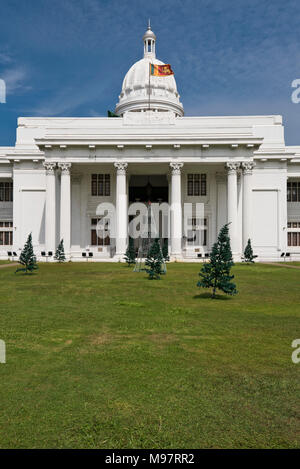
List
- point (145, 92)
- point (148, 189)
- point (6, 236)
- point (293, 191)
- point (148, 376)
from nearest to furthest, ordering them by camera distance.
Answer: point (148, 376) → point (148, 189) → point (293, 191) → point (6, 236) → point (145, 92)

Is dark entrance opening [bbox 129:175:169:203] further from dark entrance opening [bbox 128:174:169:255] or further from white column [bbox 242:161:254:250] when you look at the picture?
white column [bbox 242:161:254:250]

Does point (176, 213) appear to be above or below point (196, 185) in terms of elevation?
below

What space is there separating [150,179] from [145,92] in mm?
17536

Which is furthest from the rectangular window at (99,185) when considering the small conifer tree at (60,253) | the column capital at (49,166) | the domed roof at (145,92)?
the domed roof at (145,92)

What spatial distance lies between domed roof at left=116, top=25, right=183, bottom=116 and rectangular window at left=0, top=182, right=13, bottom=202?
68.7 feet

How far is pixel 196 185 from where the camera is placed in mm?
40219

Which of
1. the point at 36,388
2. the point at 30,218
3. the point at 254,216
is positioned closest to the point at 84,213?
the point at 30,218

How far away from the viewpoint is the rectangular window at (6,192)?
145 ft

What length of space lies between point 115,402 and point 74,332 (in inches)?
141

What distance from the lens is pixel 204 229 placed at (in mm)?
40062

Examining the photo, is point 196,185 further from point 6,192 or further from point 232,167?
point 6,192

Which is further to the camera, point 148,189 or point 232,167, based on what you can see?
point 148,189

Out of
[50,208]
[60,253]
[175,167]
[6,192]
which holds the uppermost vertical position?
[175,167]

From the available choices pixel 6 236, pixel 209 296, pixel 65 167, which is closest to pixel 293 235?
pixel 65 167
